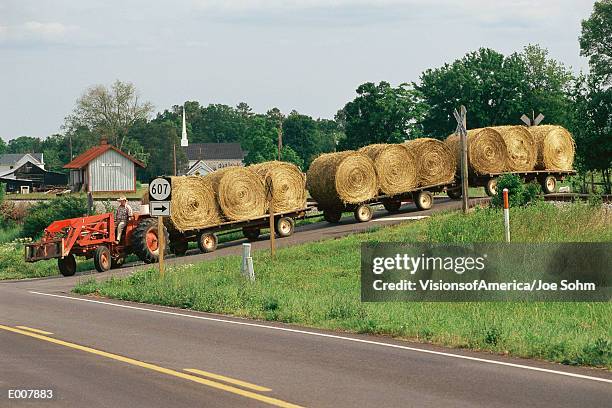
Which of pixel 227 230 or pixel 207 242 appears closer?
pixel 207 242

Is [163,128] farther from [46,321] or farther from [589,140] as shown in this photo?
[46,321]

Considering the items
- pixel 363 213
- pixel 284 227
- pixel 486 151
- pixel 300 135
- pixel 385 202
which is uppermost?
pixel 300 135

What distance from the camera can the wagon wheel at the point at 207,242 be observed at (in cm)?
3472

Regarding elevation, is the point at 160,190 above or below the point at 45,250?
above

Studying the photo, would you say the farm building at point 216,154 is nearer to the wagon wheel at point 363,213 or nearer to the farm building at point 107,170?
the farm building at point 107,170

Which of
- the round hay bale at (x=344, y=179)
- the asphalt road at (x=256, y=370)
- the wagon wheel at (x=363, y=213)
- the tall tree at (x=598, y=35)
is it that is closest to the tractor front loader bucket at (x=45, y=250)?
the round hay bale at (x=344, y=179)

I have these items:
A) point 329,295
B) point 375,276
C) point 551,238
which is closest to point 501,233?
point 551,238

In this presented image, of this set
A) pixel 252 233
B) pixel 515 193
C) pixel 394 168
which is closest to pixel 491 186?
pixel 394 168

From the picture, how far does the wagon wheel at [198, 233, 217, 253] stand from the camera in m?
34.7

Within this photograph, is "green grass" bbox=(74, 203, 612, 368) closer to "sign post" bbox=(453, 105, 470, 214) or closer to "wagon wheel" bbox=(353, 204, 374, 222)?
"sign post" bbox=(453, 105, 470, 214)

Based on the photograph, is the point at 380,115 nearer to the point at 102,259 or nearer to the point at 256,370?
the point at 102,259

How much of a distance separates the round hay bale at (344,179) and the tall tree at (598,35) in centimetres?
3323

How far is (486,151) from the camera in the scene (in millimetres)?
39000

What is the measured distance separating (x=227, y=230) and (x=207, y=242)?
149cm
